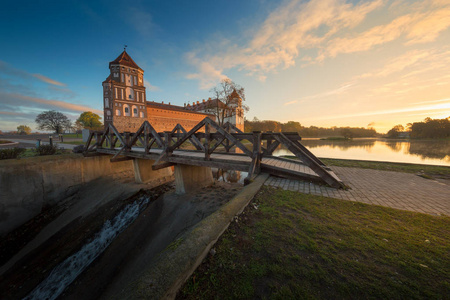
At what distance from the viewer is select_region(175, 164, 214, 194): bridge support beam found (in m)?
6.98

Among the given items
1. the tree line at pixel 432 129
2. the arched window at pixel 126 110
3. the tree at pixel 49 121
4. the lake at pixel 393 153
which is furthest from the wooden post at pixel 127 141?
the tree line at pixel 432 129

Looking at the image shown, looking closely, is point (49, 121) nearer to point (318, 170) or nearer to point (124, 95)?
point (124, 95)

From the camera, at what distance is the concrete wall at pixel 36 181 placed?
718cm

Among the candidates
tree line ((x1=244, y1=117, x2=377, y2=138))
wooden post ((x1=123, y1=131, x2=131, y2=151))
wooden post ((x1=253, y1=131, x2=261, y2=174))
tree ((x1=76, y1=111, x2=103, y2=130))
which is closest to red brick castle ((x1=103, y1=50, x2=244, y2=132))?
wooden post ((x1=123, y1=131, x2=131, y2=151))

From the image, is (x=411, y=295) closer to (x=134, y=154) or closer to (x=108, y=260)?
(x=108, y=260)

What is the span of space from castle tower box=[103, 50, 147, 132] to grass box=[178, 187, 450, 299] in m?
34.7

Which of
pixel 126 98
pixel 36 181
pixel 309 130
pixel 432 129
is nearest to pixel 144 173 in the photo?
pixel 36 181

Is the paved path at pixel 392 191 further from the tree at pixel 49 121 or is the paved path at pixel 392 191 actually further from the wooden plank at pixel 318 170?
the tree at pixel 49 121

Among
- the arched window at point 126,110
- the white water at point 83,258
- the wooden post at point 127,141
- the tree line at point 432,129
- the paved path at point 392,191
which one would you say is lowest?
the white water at point 83,258

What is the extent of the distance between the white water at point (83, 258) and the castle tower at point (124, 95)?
2857 centimetres

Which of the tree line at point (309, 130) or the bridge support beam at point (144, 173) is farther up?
the tree line at point (309, 130)

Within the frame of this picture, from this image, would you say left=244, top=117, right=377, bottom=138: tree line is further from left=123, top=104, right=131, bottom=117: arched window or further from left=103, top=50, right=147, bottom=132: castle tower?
left=123, top=104, right=131, bottom=117: arched window

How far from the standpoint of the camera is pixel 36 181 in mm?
7980

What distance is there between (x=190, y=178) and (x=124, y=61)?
1430 inches
